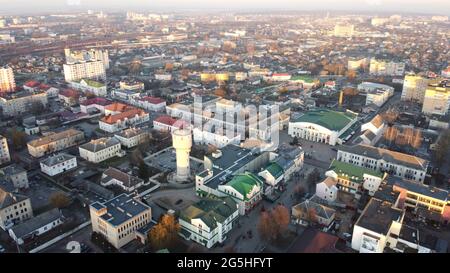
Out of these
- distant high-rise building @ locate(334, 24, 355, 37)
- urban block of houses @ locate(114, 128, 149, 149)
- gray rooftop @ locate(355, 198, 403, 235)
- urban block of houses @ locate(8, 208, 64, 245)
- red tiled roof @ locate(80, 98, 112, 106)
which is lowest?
urban block of houses @ locate(8, 208, 64, 245)

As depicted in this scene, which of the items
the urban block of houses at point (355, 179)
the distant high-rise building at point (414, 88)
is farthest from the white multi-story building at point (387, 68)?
the urban block of houses at point (355, 179)

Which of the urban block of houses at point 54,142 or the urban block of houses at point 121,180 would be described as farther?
the urban block of houses at point 54,142

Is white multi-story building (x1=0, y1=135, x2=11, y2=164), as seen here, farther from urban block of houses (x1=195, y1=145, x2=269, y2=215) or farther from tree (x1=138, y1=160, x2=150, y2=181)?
urban block of houses (x1=195, y1=145, x2=269, y2=215)

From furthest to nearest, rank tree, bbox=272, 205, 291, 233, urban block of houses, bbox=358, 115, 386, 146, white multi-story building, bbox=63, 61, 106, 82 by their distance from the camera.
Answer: white multi-story building, bbox=63, 61, 106, 82 → urban block of houses, bbox=358, 115, 386, 146 → tree, bbox=272, 205, 291, 233

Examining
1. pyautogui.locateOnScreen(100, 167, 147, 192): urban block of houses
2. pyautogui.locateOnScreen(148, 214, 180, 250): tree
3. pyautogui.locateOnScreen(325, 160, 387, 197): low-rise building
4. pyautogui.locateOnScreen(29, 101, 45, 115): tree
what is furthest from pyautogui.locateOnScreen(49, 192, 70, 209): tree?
pyautogui.locateOnScreen(29, 101, 45, 115): tree

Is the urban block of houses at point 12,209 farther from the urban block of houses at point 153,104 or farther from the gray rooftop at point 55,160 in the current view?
the urban block of houses at point 153,104

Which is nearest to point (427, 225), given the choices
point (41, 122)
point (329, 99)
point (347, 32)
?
point (329, 99)

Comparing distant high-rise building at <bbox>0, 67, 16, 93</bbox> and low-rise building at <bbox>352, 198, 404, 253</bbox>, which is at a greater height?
distant high-rise building at <bbox>0, 67, 16, 93</bbox>
